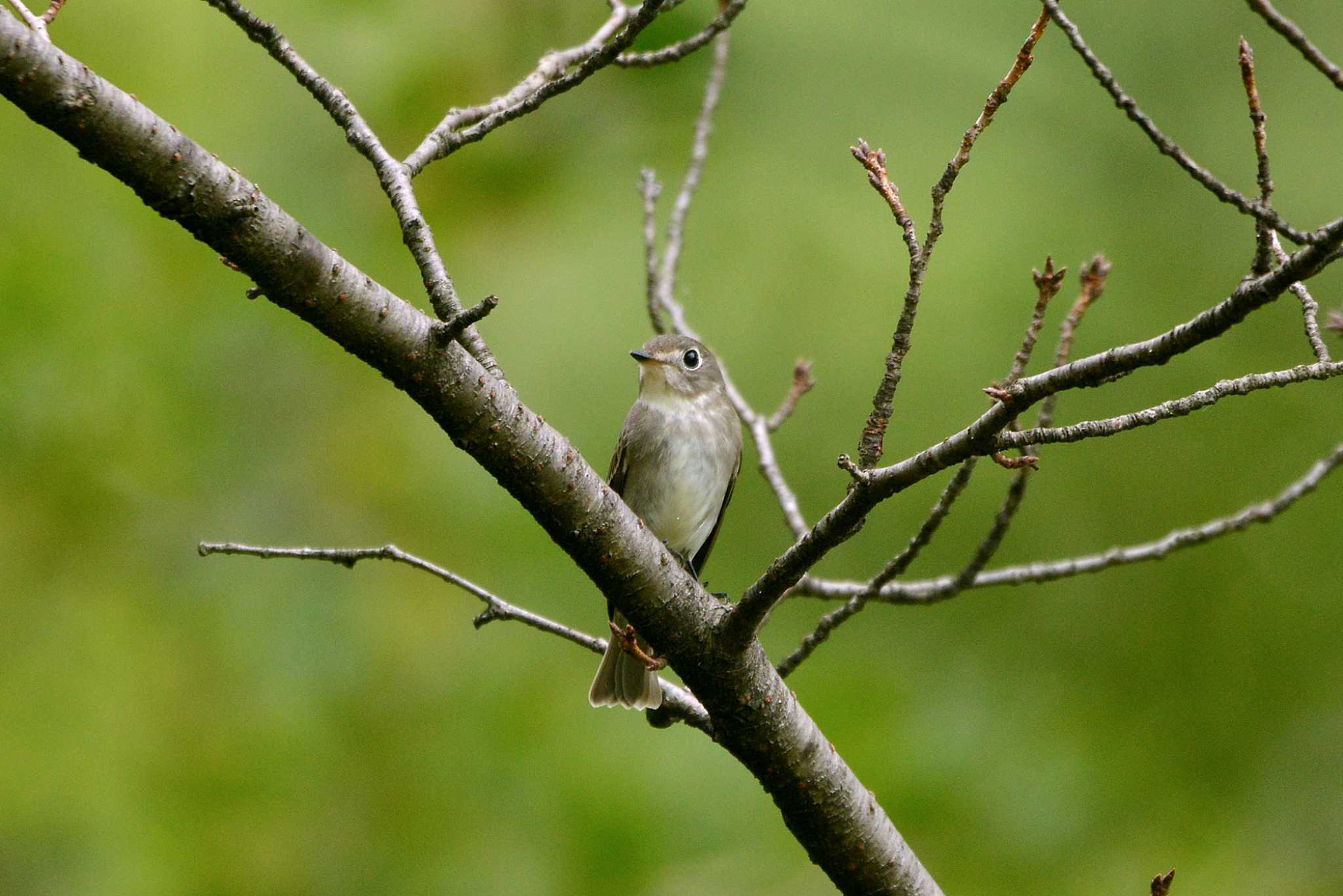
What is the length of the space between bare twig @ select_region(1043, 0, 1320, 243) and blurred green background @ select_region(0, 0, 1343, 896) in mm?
3046

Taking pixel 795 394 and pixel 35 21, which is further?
pixel 795 394

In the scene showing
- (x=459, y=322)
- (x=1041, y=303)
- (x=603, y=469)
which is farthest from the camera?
(x=603, y=469)

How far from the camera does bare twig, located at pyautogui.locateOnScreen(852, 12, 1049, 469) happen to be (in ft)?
6.50

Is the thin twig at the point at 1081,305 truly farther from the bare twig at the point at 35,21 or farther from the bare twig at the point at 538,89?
the bare twig at the point at 35,21

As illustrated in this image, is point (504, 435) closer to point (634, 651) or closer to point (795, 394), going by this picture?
point (634, 651)

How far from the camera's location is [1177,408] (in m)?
1.85

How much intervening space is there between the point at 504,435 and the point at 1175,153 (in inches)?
45.2

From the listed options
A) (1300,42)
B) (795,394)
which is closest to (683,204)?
(795,394)

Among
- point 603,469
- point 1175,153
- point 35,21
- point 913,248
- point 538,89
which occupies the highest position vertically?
point 603,469

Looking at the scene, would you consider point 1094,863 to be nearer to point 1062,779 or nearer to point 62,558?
point 1062,779

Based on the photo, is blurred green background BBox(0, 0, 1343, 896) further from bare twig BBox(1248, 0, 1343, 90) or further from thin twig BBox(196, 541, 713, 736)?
bare twig BBox(1248, 0, 1343, 90)

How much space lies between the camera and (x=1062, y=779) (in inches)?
193

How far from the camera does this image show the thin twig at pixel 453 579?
270cm

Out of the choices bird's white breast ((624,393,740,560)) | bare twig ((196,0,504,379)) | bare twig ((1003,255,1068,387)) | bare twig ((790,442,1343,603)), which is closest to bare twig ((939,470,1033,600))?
bare twig ((790,442,1343,603))
